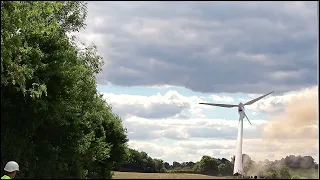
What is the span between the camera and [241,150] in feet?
229

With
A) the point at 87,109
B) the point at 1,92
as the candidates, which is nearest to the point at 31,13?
the point at 1,92

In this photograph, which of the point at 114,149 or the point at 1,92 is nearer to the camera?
the point at 1,92

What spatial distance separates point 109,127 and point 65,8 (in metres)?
27.1

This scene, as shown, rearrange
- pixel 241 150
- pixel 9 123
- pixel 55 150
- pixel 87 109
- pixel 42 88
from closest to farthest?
1. pixel 42 88
2. pixel 9 123
3. pixel 55 150
4. pixel 87 109
5. pixel 241 150

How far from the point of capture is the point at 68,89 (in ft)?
110

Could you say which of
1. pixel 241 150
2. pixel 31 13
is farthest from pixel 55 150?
pixel 241 150

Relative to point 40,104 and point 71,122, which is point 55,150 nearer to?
point 71,122

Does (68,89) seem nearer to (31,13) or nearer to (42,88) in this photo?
(42,88)

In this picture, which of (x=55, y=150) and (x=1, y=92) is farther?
(x=55, y=150)

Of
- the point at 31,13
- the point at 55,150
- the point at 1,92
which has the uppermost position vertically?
the point at 31,13

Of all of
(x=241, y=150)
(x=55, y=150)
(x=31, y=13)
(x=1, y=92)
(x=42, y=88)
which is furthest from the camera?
(x=241, y=150)

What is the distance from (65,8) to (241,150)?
122 feet

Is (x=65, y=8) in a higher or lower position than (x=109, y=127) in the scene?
higher

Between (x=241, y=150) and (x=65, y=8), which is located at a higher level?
(x=65, y=8)
